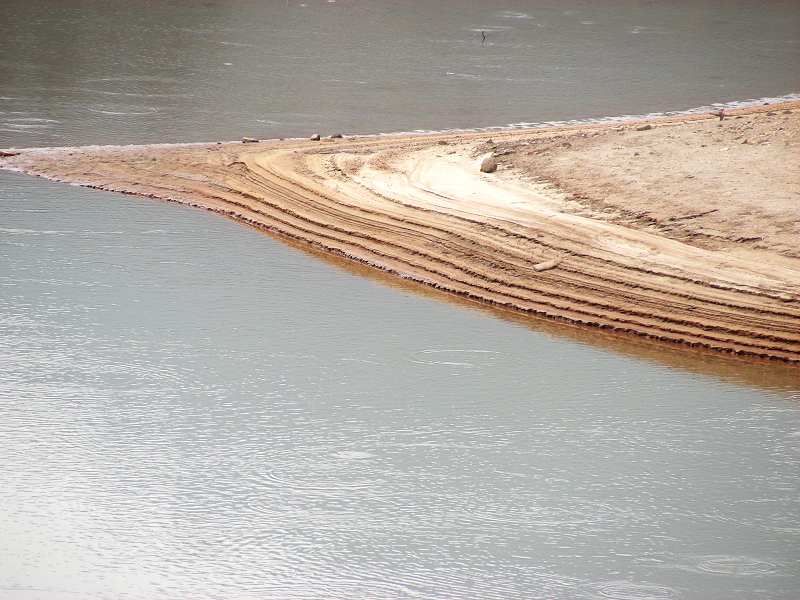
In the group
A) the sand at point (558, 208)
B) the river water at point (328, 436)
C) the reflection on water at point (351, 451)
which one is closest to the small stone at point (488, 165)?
the sand at point (558, 208)

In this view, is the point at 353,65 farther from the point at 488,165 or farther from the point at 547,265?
the point at 547,265

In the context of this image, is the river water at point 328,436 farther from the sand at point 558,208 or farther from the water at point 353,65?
the water at point 353,65

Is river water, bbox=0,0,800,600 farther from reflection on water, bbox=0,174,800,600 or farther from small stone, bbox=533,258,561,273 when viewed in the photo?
small stone, bbox=533,258,561,273

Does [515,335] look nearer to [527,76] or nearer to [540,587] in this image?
[540,587]

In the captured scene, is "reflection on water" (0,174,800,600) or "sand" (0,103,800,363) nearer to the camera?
"reflection on water" (0,174,800,600)

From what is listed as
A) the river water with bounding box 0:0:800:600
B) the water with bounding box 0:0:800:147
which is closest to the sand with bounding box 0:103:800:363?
the river water with bounding box 0:0:800:600

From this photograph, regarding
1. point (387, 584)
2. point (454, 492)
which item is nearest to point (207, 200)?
point (454, 492)
